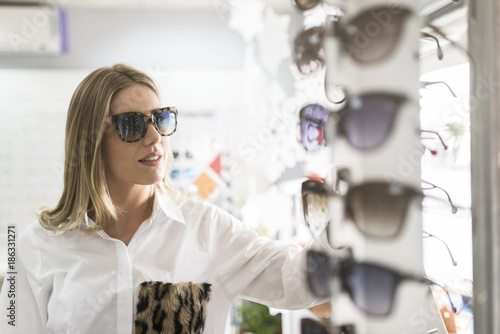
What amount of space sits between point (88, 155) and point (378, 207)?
2.34ft

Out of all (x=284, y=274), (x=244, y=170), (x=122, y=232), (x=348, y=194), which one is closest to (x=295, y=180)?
(x=244, y=170)

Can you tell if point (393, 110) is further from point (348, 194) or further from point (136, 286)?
point (136, 286)

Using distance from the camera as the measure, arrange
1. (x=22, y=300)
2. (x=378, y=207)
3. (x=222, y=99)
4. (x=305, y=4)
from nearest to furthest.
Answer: (x=378, y=207) → (x=305, y=4) → (x=22, y=300) → (x=222, y=99)

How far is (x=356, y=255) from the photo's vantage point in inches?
26.6

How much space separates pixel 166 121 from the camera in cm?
102

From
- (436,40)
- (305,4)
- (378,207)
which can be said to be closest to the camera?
(378,207)

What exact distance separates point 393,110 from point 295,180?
2.13 feet

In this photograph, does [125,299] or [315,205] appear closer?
[315,205]

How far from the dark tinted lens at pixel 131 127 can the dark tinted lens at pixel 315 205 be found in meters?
0.39

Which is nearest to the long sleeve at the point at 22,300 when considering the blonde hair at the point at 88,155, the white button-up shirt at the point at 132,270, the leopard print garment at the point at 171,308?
the white button-up shirt at the point at 132,270

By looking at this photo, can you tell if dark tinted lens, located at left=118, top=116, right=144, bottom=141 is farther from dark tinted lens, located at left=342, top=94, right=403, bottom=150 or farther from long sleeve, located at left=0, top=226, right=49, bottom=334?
dark tinted lens, located at left=342, top=94, right=403, bottom=150

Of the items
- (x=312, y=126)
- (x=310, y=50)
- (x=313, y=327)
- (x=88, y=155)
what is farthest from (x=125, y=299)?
(x=310, y=50)

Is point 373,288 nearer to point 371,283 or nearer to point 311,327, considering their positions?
point 371,283

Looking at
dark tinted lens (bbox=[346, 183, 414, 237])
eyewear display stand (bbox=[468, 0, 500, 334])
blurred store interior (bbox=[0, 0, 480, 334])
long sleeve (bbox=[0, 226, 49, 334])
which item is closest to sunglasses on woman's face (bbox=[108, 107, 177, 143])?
blurred store interior (bbox=[0, 0, 480, 334])
